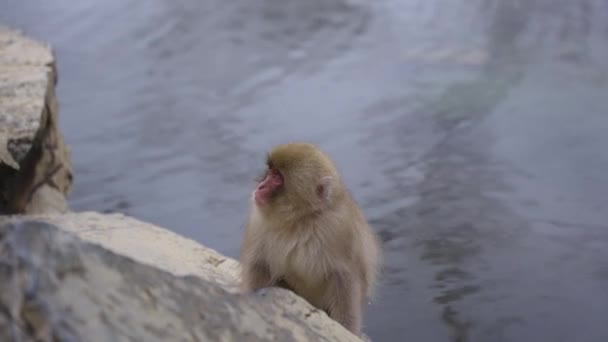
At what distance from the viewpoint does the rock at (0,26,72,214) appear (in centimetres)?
441

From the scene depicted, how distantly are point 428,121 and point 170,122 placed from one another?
2.07 meters

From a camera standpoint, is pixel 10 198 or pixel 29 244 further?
pixel 10 198

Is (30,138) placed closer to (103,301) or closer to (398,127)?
(103,301)

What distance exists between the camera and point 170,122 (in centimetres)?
748

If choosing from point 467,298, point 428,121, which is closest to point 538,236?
point 467,298

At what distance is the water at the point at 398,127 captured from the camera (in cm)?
497

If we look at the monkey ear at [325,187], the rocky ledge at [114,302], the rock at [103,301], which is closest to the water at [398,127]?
the monkey ear at [325,187]

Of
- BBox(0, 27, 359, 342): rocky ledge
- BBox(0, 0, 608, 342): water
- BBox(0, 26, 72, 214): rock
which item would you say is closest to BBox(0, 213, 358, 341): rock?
BBox(0, 27, 359, 342): rocky ledge

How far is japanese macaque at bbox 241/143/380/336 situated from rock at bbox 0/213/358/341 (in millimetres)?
886

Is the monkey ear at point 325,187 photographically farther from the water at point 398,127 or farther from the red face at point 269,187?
the water at point 398,127

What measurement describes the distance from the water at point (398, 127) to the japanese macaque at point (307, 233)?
1.46m

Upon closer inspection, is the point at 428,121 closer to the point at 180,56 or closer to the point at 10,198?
the point at 180,56

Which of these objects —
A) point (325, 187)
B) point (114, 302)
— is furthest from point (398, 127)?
point (114, 302)

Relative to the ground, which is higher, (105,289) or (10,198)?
(105,289)
